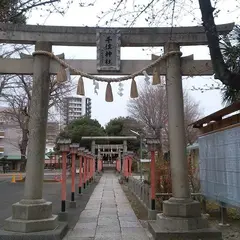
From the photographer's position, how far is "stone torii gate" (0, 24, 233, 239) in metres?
8.72

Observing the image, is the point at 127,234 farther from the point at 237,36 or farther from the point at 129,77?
the point at 237,36

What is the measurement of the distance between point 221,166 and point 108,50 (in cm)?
409

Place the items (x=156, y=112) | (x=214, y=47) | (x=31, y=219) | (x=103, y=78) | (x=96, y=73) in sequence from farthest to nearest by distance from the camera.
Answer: (x=156, y=112)
(x=96, y=73)
(x=103, y=78)
(x=31, y=219)
(x=214, y=47)

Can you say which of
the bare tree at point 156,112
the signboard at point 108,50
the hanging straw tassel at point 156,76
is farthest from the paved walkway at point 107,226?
the bare tree at point 156,112

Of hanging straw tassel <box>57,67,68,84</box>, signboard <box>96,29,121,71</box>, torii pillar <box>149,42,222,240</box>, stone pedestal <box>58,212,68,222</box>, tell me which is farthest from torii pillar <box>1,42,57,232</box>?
torii pillar <box>149,42,222,240</box>

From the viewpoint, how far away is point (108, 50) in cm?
973

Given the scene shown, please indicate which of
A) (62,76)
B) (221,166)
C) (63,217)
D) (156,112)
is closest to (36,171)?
(62,76)

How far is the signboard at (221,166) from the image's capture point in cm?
834

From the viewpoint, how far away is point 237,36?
7777 mm

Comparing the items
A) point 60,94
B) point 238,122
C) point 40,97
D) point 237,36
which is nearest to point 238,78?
point 237,36

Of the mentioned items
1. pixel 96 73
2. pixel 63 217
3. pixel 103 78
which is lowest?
pixel 63 217

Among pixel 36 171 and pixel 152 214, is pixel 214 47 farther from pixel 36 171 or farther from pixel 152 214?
pixel 152 214

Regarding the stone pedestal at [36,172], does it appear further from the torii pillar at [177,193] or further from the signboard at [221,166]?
the signboard at [221,166]

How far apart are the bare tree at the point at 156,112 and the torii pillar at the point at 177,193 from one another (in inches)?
1125
